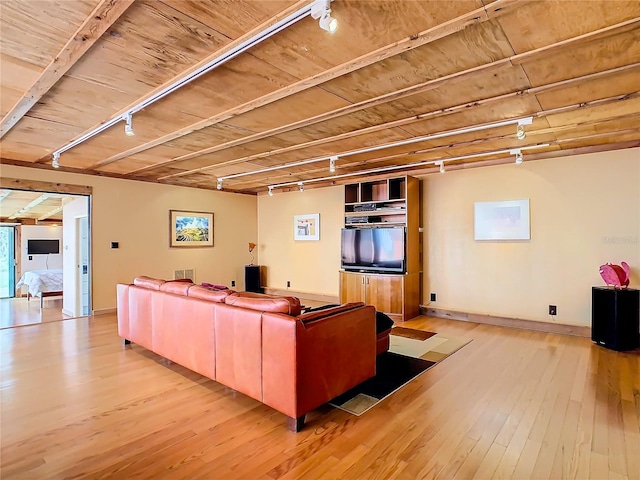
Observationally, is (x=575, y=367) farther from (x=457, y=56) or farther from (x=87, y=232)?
(x=87, y=232)

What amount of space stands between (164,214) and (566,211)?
23.0ft

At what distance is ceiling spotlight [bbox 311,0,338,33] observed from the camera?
1.75 metres

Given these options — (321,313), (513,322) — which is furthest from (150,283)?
(513,322)

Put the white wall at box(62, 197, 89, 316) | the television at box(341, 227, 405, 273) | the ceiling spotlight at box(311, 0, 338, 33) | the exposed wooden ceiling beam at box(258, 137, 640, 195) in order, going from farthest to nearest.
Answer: the white wall at box(62, 197, 89, 316) < the television at box(341, 227, 405, 273) < the exposed wooden ceiling beam at box(258, 137, 640, 195) < the ceiling spotlight at box(311, 0, 338, 33)

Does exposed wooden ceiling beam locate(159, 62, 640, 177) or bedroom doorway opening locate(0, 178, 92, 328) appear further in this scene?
bedroom doorway opening locate(0, 178, 92, 328)

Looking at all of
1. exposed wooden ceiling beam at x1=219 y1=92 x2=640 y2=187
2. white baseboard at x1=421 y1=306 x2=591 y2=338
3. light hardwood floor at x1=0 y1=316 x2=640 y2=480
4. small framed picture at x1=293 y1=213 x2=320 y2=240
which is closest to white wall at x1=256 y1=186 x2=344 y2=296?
small framed picture at x1=293 y1=213 x2=320 y2=240

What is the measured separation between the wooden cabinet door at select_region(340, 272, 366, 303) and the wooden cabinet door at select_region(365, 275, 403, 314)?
13cm

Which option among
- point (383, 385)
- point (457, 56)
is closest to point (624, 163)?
point (457, 56)

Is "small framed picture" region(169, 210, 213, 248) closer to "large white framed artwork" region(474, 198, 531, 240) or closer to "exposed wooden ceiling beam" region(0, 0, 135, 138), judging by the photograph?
"exposed wooden ceiling beam" region(0, 0, 135, 138)

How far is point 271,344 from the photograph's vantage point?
8.38 feet

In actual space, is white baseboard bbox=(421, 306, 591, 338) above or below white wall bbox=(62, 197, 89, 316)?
below

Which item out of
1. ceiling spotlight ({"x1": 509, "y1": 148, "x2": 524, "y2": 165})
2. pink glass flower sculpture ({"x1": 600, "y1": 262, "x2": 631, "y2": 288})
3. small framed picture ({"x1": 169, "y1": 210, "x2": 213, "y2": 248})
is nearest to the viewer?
pink glass flower sculpture ({"x1": 600, "y1": 262, "x2": 631, "y2": 288})

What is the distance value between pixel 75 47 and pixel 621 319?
19.4 feet

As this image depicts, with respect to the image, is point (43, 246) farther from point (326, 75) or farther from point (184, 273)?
point (326, 75)
